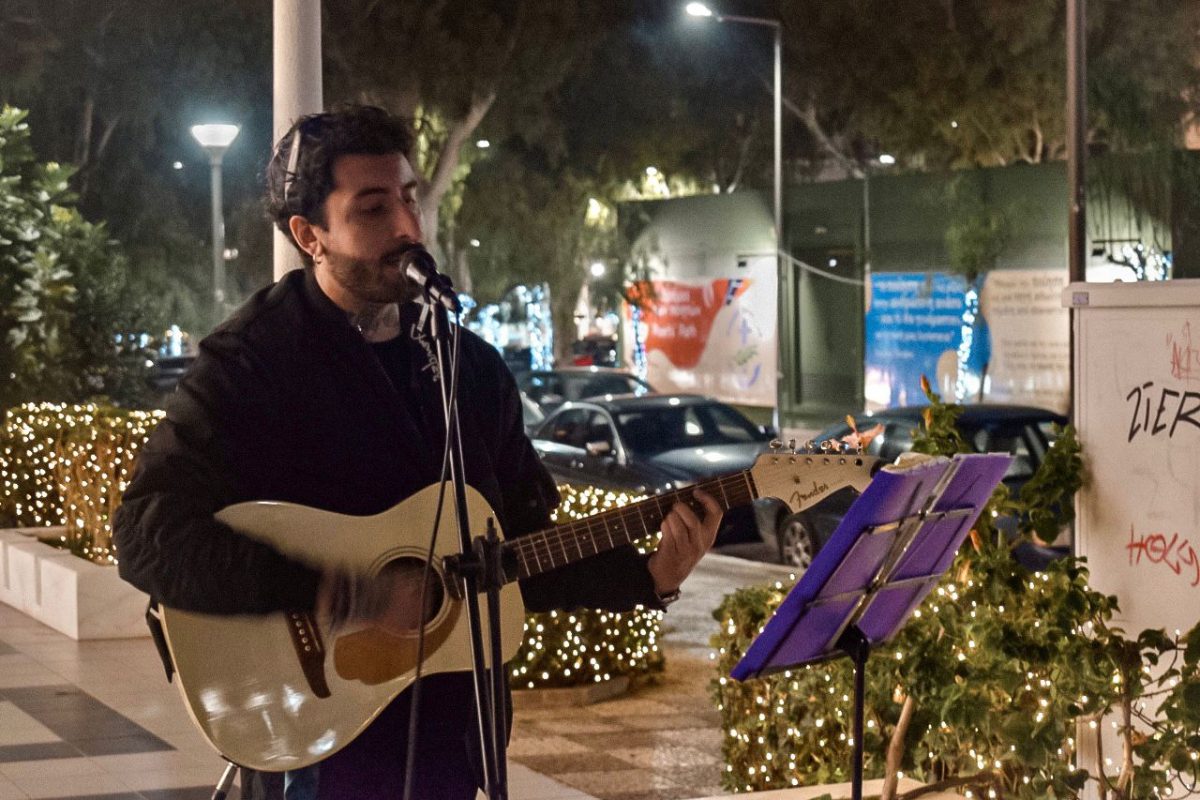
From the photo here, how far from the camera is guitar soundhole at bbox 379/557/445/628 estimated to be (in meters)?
3.50

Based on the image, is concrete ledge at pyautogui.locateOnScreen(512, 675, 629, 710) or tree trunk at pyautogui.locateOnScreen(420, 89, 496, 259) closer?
concrete ledge at pyautogui.locateOnScreen(512, 675, 629, 710)

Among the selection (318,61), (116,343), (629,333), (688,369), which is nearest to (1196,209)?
(116,343)

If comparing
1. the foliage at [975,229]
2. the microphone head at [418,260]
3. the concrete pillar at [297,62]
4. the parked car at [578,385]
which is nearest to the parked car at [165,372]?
the concrete pillar at [297,62]

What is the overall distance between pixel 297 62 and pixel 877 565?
4681mm

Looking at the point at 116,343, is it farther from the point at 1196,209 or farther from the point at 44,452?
the point at 1196,209

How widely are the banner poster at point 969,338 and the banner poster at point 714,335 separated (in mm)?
2736

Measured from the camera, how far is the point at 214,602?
3.42 meters

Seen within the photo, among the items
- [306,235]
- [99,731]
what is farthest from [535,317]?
[306,235]

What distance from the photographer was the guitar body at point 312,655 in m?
3.52

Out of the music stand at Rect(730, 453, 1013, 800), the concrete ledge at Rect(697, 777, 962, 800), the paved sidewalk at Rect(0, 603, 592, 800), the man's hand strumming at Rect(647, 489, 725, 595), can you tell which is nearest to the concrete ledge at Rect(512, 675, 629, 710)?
the paved sidewalk at Rect(0, 603, 592, 800)

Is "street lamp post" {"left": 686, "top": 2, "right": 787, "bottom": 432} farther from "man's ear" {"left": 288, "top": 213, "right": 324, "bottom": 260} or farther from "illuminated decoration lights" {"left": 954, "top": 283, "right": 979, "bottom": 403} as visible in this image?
"man's ear" {"left": 288, "top": 213, "right": 324, "bottom": 260}

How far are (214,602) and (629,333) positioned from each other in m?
36.4

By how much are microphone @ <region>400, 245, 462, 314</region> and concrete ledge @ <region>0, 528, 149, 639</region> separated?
7.96m

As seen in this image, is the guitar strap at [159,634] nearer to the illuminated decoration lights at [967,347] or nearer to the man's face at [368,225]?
the man's face at [368,225]
